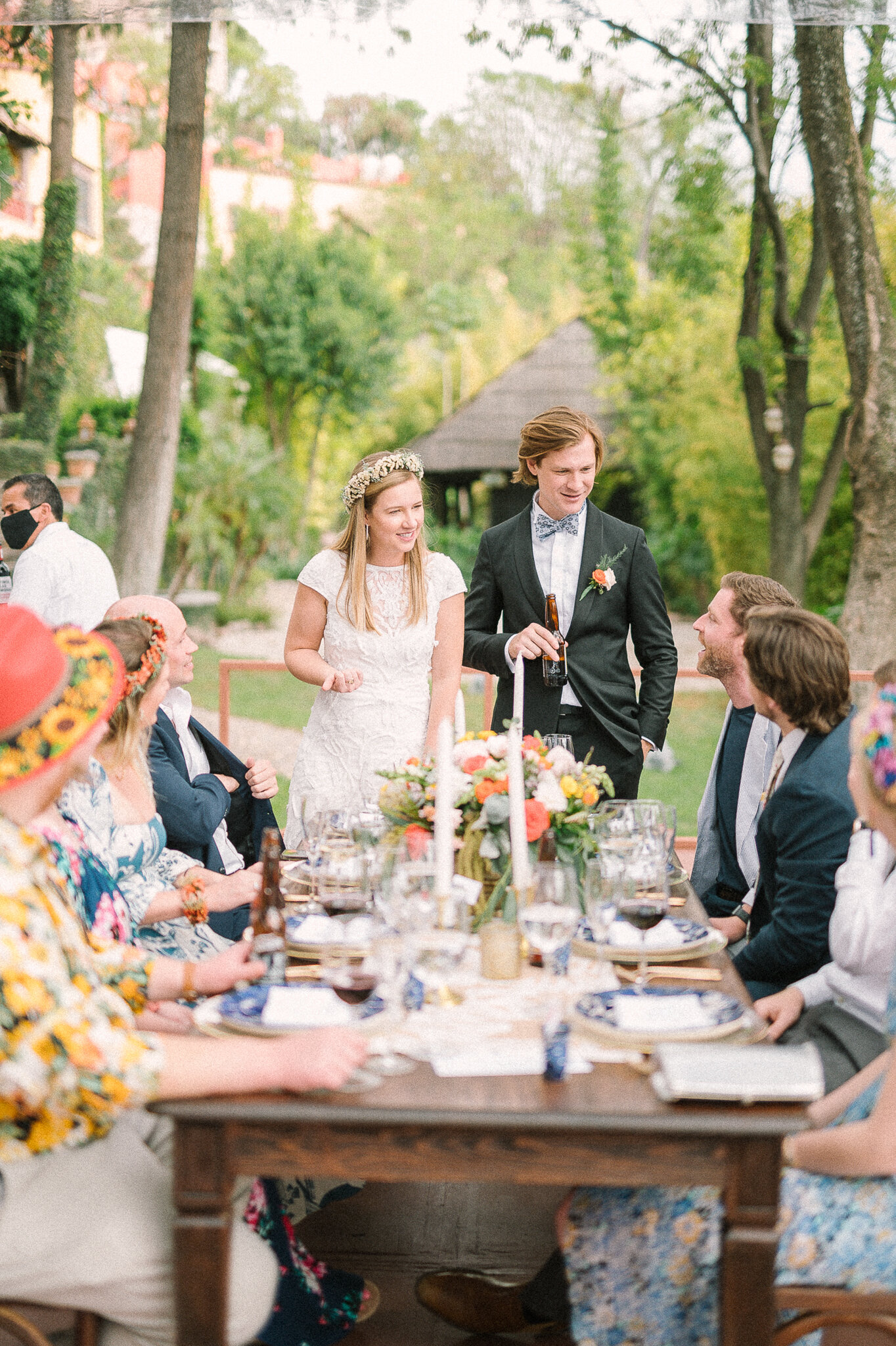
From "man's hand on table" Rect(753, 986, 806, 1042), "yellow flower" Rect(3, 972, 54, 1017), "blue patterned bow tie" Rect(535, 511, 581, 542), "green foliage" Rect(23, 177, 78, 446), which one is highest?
"green foliage" Rect(23, 177, 78, 446)

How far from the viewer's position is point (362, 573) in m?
3.76

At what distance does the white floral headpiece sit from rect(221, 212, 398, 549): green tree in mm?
17790

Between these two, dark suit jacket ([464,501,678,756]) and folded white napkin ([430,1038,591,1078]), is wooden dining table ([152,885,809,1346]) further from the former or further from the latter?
dark suit jacket ([464,501,678,756])

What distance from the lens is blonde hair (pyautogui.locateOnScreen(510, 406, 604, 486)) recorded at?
369cm

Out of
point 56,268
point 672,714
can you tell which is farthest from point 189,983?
point 56,268

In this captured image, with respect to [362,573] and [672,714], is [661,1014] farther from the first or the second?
[672,714]

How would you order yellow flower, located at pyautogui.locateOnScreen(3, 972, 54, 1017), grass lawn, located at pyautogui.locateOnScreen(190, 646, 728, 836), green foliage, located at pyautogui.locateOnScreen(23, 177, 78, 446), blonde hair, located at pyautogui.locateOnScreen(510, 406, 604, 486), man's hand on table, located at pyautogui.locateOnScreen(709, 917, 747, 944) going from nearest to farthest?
yellow flower, located at pyautogui.locateOnScreen(3, 972, 54, 1017) → man's hand on table, located at pyautogui.locateOnScreen(709, 917, 747, 944) → blonde hair, located at pyautogui.locateOnScreen(510, 406, 604, 486) → grass lawn, located at pyautogui.locateOnScreen(190, 646, 728, 836) → green foliage, located at pyautogui.locateOnScreen(23, 177, 78, 446)

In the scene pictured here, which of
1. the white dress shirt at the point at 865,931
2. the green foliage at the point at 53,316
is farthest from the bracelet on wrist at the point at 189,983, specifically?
the green foliage at the point at 53,316

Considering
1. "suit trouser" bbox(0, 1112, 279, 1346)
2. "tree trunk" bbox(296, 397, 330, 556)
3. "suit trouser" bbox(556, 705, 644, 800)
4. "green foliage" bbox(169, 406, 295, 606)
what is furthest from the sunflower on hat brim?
"tree trunk" bbox(296, 397, 330, 556)

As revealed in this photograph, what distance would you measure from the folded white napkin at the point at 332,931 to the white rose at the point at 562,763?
55cm

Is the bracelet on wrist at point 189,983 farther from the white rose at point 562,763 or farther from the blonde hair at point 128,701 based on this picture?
the white rose at point 562,763

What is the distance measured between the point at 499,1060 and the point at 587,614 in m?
2.21

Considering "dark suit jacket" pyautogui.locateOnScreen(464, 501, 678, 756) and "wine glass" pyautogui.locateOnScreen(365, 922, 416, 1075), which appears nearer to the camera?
"wine glass" pyautogui.locateOnScreen(365, 922, 416, 1075)

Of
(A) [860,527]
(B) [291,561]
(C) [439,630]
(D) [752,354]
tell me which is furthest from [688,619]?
(C) [439,630]
